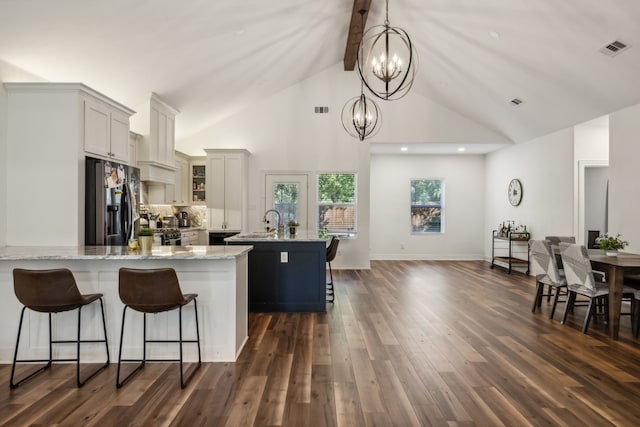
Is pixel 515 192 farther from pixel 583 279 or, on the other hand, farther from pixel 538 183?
pixel 583 279

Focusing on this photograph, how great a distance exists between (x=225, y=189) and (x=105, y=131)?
10.7ft

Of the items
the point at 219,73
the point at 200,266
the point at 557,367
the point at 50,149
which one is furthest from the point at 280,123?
the point at 557,367

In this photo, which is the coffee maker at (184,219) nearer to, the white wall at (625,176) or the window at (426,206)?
the window at (426,206)

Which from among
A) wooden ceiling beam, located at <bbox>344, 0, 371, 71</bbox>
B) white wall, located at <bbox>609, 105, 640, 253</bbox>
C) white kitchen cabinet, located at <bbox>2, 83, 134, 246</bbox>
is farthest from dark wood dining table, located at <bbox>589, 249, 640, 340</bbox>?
white kitchen cabinet, located at <bbox>2, 83, 134, 246</bbox>

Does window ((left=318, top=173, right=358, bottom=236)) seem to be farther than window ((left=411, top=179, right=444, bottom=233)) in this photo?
No

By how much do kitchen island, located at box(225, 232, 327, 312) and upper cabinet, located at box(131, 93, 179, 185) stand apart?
2065 mm

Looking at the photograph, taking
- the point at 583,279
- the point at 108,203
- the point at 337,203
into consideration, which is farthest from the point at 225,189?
the point at 583,279

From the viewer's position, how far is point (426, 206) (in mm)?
9164

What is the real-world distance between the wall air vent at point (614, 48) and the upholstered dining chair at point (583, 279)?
2220 millimetres

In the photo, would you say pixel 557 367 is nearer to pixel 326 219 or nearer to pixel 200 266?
pixel 200 266

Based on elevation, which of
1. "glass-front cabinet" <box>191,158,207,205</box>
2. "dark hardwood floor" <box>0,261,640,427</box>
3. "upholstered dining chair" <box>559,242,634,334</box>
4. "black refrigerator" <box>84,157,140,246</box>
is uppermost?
"glass-front cabinet" <box>191,158,207,205</box>

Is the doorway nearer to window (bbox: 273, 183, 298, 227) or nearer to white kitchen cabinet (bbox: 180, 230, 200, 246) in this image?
window (bbox: 273, 183, 298, 227)

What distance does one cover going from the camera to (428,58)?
6.34 metres

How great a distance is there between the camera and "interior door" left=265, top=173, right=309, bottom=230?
7840 millimetres
